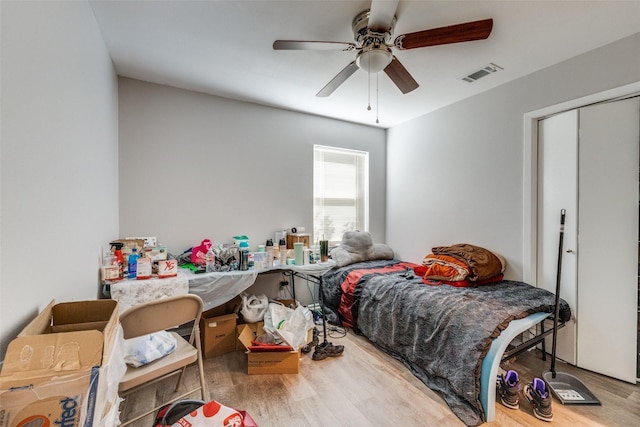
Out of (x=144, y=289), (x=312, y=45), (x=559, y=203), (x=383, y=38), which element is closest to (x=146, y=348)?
(x=144, y=289)

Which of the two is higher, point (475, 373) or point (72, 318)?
point (72, 318)

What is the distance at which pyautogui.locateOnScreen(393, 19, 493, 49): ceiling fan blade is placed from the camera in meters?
1.54

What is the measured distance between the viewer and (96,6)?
5.50ft

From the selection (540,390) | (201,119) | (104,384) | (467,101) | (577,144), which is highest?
(467,101)

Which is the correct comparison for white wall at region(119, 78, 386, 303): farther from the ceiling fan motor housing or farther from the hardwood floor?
the ceiling fan motor housing

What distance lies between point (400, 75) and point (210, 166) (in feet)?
6.91

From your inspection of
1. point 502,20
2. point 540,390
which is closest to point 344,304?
point 540,390

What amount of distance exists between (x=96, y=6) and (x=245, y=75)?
1.10 m

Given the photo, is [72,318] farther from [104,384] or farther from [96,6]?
[96,6]

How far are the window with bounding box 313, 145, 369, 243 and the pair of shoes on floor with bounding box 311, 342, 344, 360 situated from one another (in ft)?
4.97

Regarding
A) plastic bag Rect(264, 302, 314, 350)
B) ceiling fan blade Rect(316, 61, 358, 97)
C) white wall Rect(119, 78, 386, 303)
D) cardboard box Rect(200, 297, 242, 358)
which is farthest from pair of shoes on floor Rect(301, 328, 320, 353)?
ceiling fan blade Rect(316, 61, 358, 97)

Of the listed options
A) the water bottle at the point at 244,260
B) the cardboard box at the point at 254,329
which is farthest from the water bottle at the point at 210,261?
the cardboard box at the point at 254,329

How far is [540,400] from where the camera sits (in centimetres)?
169

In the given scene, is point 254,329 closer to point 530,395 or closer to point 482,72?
point 530,395
